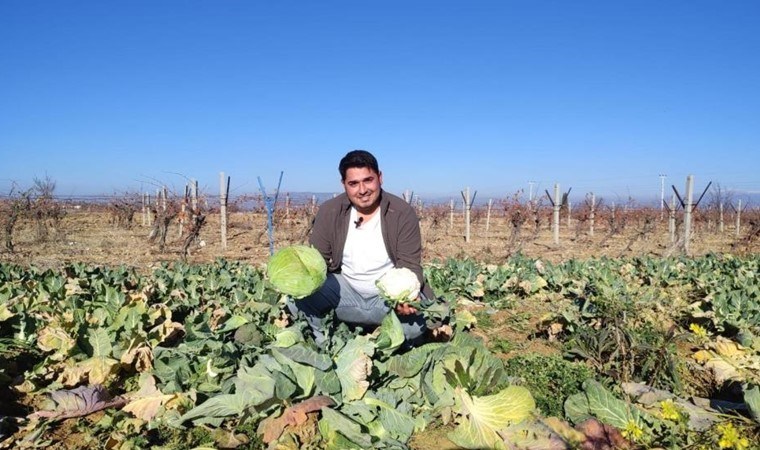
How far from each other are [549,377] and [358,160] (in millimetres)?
2137

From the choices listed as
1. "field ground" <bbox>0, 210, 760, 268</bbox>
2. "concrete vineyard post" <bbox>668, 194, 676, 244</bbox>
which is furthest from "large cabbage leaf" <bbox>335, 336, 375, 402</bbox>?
"concrete vineyard post" <bbox>668, 194, 676, 244</bbox>

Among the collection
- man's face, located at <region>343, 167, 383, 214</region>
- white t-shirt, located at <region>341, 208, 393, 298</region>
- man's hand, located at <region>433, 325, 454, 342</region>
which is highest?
man's face, located at <region>343, 167, 383, 214</region>

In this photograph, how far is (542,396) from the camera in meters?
3.35

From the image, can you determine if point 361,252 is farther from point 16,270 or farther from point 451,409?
point 16,270

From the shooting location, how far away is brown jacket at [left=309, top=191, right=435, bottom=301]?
155 inches

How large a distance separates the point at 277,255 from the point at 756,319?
4.49 meters

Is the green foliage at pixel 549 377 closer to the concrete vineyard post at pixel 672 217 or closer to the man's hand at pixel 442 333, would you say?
the man's hand at pixel 442 333

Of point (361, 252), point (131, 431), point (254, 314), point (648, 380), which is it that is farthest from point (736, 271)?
point (131, 431)

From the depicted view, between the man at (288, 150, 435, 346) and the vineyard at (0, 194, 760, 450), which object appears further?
the man at (288, 150, 435, 346)

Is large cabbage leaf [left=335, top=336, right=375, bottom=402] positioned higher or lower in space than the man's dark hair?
lower

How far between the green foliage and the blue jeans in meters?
0.84

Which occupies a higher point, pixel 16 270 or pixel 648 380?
pixel 16 270

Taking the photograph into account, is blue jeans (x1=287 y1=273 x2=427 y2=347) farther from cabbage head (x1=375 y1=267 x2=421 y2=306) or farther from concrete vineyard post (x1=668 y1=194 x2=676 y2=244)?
concrete vineyard post (x1=668 y1=194 x2=676 y2=244)

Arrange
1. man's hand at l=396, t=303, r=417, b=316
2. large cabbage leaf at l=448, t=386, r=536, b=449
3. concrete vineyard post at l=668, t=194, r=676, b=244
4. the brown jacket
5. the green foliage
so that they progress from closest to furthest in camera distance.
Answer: large cabbage leaf at l=448, t=386, r=536, b=449
the green foliage
man's hand at l=396, t=303, r=417, b=316
the brown jacket
concrete vineyard post at l=668, t=194, r=676, b=244
